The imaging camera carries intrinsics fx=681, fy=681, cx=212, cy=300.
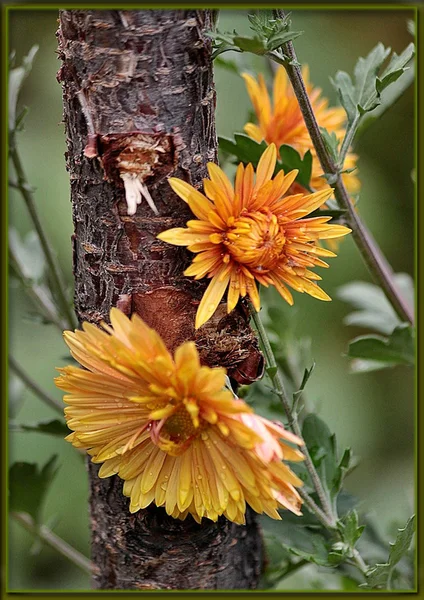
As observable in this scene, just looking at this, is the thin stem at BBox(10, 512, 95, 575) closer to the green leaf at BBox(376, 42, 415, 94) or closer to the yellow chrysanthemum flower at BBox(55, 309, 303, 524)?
the yellow chrysanthemum flower at BBox(55, 309, 303, 524)

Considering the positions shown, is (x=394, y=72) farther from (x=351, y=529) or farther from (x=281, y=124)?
(x=351, y=529)

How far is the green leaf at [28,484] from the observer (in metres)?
0.67

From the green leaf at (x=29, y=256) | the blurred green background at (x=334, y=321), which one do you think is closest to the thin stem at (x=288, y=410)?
the green leaf at (x=29, y=256)

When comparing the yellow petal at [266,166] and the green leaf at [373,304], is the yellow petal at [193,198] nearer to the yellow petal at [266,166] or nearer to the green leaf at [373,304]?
the yellow petal at [266,166]

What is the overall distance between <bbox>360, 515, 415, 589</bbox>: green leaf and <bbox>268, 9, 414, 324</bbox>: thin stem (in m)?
0.19

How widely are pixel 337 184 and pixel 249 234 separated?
5.3 inches

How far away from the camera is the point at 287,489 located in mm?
414

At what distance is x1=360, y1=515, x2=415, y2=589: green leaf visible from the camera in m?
0.51

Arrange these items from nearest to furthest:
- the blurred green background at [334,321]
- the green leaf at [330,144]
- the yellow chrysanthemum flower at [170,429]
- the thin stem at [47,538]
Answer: the yellow chrysanthemum flower at [170,429]
the green leaf at [330,144]
the thin stem at [47,538]
the blurred green background at [334,321]

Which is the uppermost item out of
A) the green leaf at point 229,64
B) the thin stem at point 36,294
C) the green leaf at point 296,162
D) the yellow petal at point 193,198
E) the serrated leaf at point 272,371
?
the green leaf at point 229,64

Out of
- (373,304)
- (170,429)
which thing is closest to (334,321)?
(373,304)

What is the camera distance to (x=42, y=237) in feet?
2.13

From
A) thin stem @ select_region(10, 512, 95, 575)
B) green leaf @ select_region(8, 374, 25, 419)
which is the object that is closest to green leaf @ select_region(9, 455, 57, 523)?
thin stem @ select_region(10, 512, 95, 575)

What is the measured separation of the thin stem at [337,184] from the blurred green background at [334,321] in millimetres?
473
